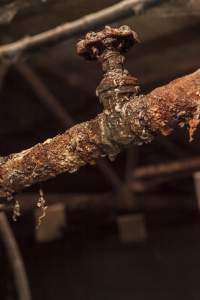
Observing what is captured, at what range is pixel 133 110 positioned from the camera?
78cm

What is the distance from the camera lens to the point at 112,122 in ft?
2.67

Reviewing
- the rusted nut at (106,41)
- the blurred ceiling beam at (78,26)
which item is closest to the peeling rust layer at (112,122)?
the rusted nut at (106,41)

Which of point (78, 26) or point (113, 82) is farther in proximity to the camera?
point (78, 26)

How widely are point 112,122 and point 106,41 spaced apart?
14 cm

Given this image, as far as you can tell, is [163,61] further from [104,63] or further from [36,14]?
[104,63]

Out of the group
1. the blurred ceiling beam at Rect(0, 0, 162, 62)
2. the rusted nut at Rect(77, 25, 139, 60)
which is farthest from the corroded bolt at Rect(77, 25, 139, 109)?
the blurred ceiling beam at Rect(0, 0, 162, 62)

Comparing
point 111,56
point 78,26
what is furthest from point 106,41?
point 78,26

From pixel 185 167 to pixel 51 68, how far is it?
0.82 meters

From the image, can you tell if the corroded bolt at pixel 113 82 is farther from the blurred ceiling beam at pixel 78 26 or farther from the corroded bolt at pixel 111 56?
the blurred ceiling beam at pixel 78 26

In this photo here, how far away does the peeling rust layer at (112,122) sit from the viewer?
726 mm

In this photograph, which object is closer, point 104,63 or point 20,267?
point 104,63

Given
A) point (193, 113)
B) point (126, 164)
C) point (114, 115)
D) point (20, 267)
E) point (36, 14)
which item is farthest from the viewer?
point (126, 164)

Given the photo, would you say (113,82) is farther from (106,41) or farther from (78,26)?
(78,26)

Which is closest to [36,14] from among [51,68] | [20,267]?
[51,68]
